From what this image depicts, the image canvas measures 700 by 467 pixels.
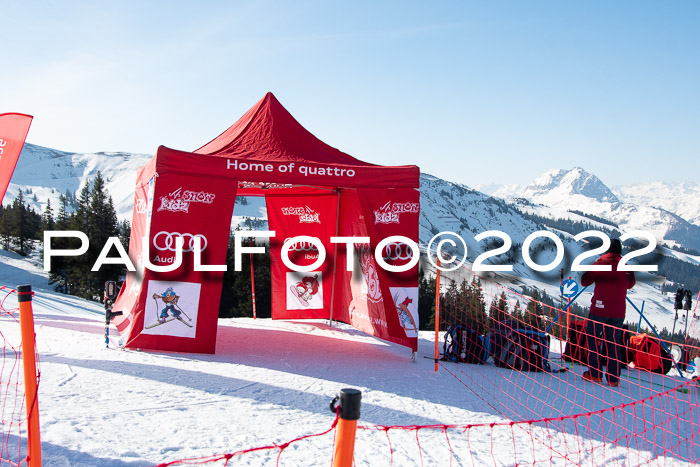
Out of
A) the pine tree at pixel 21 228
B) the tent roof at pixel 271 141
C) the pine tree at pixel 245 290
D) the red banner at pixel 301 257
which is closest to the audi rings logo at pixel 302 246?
the red banner at pixel 301 257

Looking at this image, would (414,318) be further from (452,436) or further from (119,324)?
(119,324)

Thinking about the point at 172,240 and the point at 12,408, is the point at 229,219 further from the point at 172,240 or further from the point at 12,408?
the point at 12,408

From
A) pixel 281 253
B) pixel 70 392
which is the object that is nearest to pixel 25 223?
pixel 281 253

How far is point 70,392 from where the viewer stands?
14.8ft

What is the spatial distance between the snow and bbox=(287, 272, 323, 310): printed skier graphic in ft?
6.51

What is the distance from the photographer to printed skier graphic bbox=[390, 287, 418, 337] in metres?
6.94

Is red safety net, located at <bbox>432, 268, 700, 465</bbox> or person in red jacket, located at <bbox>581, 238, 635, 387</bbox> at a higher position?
person in red jacket, located at <bbox>581, 238, 635, 387</bbox>

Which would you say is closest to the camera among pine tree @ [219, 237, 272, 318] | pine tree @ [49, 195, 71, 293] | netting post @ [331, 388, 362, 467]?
netting post @ [331, 388, 362, 467]

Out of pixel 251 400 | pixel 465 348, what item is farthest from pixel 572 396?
pixel 251 400

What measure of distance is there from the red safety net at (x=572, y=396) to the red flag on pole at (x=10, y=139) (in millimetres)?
5404

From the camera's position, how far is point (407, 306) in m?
6.96

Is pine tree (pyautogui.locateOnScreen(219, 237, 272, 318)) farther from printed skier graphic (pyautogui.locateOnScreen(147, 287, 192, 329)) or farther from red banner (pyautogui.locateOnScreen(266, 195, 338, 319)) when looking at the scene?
printed skier graphic (pyautogui.locateOnScreen(147, 287, 192, 329))

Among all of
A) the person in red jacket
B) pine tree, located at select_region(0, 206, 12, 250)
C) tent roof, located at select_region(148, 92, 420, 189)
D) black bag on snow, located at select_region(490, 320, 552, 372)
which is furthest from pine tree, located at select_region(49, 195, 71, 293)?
the person in red jacket

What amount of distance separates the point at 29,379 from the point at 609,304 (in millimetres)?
6272
